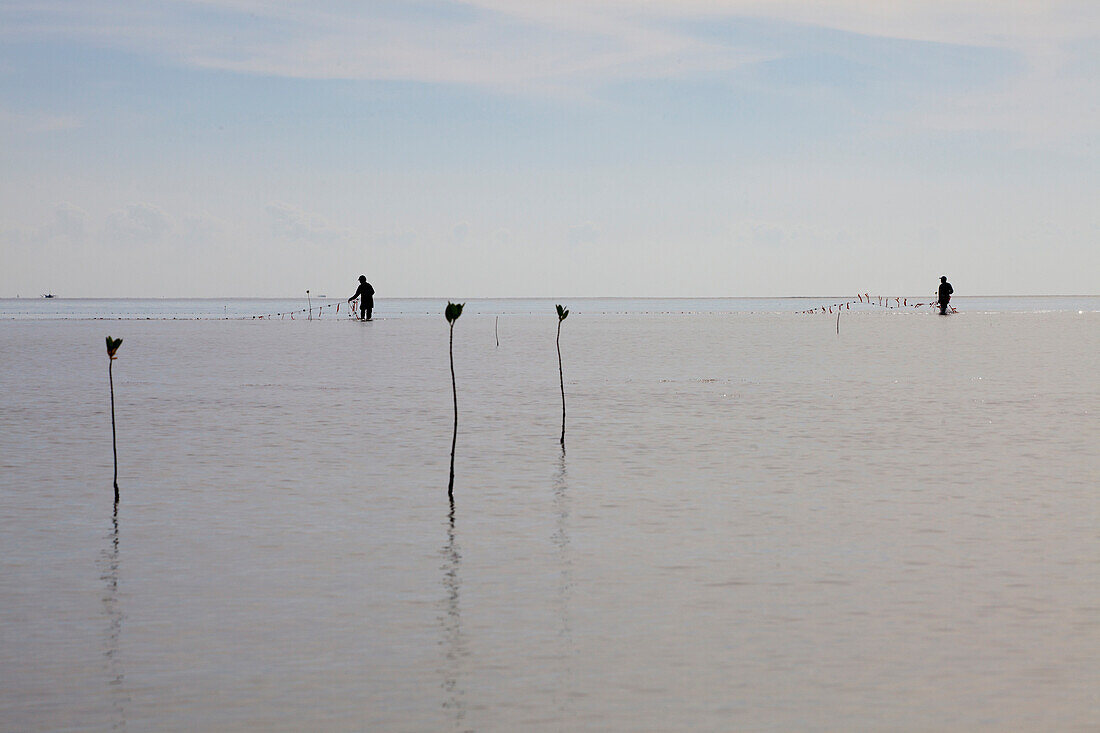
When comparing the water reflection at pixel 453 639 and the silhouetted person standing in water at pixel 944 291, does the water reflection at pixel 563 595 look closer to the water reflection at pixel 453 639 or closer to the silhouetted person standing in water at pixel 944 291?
the water reflection at pixel 453 639

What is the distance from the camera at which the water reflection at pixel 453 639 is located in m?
6.90

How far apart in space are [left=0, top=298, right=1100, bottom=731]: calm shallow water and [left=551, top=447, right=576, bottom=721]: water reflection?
37 mm

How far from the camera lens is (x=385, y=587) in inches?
379

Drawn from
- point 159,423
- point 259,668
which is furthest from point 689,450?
point 259,668

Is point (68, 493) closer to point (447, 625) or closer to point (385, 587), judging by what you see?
point (385, 587)

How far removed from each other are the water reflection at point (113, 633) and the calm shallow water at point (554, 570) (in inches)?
1.2

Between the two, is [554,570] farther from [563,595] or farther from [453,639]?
[453,639]

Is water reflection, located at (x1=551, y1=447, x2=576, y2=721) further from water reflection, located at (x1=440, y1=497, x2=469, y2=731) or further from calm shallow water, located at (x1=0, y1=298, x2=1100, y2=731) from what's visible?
water reflection, located at (x1=440, y1=497, x2=469, y2=731)

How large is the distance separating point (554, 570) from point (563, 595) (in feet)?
2.81

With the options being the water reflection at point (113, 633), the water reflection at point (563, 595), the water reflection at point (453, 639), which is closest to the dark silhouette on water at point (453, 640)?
the water reflection at point (453, 639)

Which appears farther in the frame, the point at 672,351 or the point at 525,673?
the point at 672,351

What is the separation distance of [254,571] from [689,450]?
8.93 metres

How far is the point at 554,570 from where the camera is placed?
401 inches

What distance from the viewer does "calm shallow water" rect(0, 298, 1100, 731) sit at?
7004mm
